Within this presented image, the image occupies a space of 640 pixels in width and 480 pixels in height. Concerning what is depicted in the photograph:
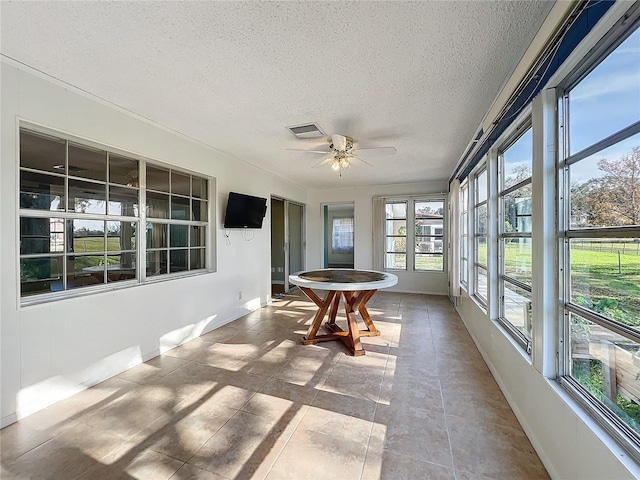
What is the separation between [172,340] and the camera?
3.23 meters

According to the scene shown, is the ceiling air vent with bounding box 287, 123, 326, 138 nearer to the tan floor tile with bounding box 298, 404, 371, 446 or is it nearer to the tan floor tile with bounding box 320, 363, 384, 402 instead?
the tan floor tile with bounding box 320, 363, 384, 402

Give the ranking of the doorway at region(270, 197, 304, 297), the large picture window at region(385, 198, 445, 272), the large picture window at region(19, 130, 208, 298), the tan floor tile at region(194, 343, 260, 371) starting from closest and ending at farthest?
the large picture window at region(19, 130, 208, 298)
the tan floor tile at region(194, 343, 260, 371)
the large picture window at region(385, 198, 445, 272)
the doorway at region(270, 197, 304, 297)

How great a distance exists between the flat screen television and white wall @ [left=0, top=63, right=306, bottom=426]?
0.14 metres

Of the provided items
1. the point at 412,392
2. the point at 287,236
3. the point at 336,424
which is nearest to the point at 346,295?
the point at 412,392

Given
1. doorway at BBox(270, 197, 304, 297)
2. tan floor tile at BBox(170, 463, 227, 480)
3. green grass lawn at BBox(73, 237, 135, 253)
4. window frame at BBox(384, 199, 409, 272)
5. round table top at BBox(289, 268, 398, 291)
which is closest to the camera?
tan floor tile at BBox(170, 463, 227, 480)

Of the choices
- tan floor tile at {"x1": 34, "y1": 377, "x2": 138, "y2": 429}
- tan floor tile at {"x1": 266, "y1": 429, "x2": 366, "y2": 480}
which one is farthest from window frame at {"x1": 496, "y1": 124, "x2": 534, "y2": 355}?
tan floor tile at {"x1": 34, "y1": 377, "x2": 138, "y2": 429}

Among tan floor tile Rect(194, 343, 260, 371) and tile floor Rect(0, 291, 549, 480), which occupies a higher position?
tan floor tile Rect(194, 343, 260, 371)

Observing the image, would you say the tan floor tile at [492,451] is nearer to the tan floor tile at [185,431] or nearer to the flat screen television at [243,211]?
the tan floor tile at [185,431]

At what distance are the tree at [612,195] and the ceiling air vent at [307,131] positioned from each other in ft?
7.63

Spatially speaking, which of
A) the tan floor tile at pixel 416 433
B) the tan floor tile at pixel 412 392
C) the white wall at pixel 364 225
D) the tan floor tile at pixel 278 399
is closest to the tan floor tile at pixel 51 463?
the tan floor tile at pixel 278 399

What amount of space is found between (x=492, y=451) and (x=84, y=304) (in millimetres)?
3244

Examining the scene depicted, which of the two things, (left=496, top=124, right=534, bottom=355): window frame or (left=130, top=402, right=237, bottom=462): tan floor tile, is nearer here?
(left=130, top=402, right=237, bottom=462): tan floor tile

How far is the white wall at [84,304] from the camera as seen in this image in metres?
1.95

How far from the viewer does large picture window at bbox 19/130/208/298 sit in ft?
7.13
